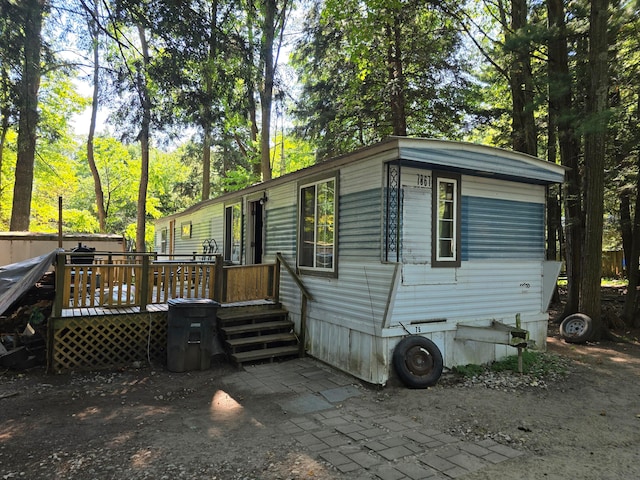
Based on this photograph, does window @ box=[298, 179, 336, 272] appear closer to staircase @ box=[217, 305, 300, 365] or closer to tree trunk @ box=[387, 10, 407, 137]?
staircase @ box=[217, 305, 300, 365]

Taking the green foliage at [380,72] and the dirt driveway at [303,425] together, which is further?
the green foliage at [380,72]

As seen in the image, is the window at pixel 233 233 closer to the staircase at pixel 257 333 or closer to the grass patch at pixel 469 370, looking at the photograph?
the staircase at pixel 257 333

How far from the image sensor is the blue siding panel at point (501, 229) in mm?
5992

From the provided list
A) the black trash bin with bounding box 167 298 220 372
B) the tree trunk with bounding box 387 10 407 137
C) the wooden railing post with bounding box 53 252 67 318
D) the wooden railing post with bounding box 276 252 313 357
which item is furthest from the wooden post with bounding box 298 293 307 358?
the tree trunk with bounding box 387 10 407 137

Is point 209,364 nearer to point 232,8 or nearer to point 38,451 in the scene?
point 38,451

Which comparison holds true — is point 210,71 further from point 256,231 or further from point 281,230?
point 256,231

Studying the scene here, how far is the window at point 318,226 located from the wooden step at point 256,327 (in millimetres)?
1030

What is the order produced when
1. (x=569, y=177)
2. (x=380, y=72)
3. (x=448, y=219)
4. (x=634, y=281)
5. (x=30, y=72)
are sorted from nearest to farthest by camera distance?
(x=448, y=219), (x=30, y=72), (x=634, y=281), (x=569, y=177), (x=380, y=72)

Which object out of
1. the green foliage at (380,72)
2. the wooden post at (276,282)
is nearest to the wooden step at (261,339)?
the wooden post at (276,282)

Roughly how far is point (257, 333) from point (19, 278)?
12.6 ft

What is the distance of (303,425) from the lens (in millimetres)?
4137

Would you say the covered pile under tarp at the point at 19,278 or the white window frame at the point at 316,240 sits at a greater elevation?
the white window frame at the point at 316,240

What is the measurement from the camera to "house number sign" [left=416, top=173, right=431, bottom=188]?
5.53m

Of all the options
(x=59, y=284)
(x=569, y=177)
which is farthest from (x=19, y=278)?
(x=569, y=177)
